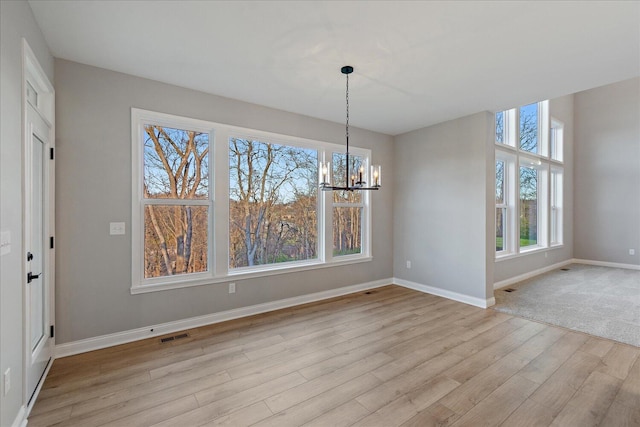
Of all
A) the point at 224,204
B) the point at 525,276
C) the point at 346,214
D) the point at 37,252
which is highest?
the point at 224,204

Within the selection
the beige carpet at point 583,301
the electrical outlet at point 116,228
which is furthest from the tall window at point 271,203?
the beige carpet at point 583,301

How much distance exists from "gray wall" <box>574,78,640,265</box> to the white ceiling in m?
5.33

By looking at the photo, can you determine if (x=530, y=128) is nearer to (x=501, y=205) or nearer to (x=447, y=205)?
(x=501, y=205)

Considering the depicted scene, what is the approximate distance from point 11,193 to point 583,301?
660 centimetres

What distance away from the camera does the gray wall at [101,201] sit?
8.92 feet

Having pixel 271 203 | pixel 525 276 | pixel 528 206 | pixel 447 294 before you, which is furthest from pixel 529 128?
pixel 271 203

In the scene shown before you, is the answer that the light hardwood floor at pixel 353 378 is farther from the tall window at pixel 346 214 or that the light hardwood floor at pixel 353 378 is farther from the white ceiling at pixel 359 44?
the white ceiling at pixel 359 44

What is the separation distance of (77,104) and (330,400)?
11.6 feet

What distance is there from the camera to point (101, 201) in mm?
2883

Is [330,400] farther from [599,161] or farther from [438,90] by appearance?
[599,161]

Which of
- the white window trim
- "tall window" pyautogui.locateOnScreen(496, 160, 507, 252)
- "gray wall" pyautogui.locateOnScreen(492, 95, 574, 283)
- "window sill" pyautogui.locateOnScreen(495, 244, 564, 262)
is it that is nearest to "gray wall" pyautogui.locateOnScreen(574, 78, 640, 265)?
"gray wall" pyautogui.locateOnScreen(492, 95, 574, 283)

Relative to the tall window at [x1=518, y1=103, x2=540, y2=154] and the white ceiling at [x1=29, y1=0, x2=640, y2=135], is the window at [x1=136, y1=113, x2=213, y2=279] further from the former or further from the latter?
the tall window at [x1=518, y1=103, x2=540, y2=154]

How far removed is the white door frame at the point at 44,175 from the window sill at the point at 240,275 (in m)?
0.72

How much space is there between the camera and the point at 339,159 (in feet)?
16.0
